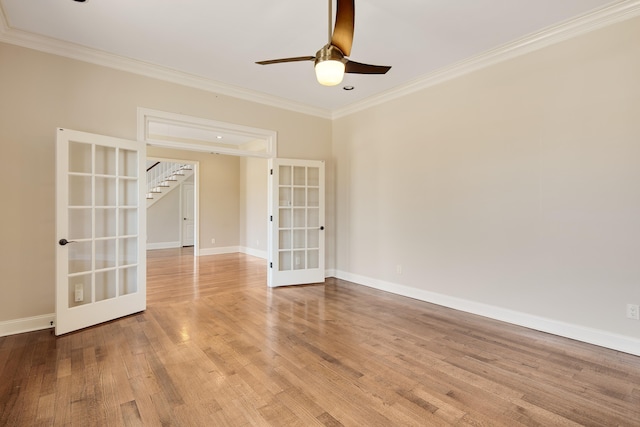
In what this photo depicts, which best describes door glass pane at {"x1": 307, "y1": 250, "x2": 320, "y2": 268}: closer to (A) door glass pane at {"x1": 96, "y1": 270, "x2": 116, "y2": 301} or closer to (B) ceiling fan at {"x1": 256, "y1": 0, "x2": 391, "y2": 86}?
(A) door glass pane at {"x1": 96, "y1": 270, "x2": 116, "y2": 301}

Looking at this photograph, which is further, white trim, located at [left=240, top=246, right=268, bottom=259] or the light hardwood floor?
white trim, located at [left=240, top=246, right=268, bottom=259]

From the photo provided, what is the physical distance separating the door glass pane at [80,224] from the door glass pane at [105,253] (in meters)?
0.16

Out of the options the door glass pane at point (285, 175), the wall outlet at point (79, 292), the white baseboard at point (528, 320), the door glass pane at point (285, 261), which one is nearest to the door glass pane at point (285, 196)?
the door glass pane at point (285, 175)

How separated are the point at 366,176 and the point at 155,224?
7.20 metres

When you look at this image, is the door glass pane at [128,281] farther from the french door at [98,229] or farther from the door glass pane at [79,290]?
the door glass pane at [79,290]

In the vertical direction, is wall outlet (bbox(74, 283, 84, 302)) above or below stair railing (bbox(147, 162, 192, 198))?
below

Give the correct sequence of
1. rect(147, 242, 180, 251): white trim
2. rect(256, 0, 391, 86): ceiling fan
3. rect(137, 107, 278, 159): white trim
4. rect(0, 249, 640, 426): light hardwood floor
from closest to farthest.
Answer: rect(0, 249, 640, 426): light hardwood floor
rect(256, 0, 391, 86): ceiling fan
rect(137, 107, 278, 159): white trim
rect(147, 242, 180, 251): white trim

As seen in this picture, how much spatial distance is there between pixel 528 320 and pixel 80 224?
194 inches

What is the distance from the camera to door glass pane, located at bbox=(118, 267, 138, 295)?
3.57 metres

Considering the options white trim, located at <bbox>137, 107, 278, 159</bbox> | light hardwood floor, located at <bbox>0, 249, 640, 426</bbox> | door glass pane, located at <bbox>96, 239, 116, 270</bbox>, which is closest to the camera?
light hardwood floor, located at <bbox>0, 249, 640, 426</bbox>

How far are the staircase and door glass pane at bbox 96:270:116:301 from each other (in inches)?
247

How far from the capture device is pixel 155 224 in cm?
924

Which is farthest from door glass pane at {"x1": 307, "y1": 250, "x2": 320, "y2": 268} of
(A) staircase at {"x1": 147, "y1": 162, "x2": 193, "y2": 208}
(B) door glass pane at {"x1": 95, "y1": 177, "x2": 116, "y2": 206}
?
(A) staircase at {"x1": 147, "y1": 162, "x2": 193, "y2": 208}

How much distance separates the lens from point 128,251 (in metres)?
3.62
